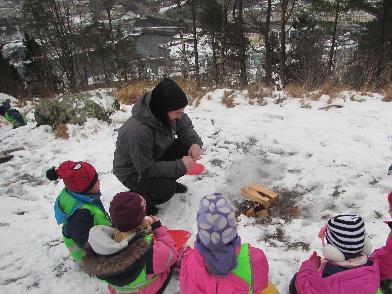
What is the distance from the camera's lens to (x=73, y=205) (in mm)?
2486

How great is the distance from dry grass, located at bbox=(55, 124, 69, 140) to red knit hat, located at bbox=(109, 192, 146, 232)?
373 centimetres

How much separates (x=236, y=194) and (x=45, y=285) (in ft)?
6.14

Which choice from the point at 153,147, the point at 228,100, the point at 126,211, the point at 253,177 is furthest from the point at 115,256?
the point at 228,100

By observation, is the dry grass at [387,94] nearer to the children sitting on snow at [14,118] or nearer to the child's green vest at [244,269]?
the child's green vest at [244,269]

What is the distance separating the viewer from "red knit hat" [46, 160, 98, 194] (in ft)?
7.94

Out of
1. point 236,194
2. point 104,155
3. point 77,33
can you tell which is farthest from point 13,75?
point 236,194

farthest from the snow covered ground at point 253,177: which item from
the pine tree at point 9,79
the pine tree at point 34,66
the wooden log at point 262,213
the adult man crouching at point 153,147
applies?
the pine tree at point 9,79

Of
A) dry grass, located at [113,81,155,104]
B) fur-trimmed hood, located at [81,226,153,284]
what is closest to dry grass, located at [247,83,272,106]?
dry grass, located at [113,81,155,104]

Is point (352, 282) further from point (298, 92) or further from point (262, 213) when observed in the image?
point (298, 92)

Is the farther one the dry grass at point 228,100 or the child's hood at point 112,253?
the dry grass at point 228,100

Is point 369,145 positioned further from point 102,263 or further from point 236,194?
point 102,263

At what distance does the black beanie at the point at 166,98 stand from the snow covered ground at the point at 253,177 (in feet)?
3.38

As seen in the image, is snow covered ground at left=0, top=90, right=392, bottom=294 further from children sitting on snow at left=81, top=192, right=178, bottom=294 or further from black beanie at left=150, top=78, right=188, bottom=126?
black beanie at left=150, top=78, right=188, bottom=126

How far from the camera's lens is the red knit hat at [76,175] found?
7.94 feet
